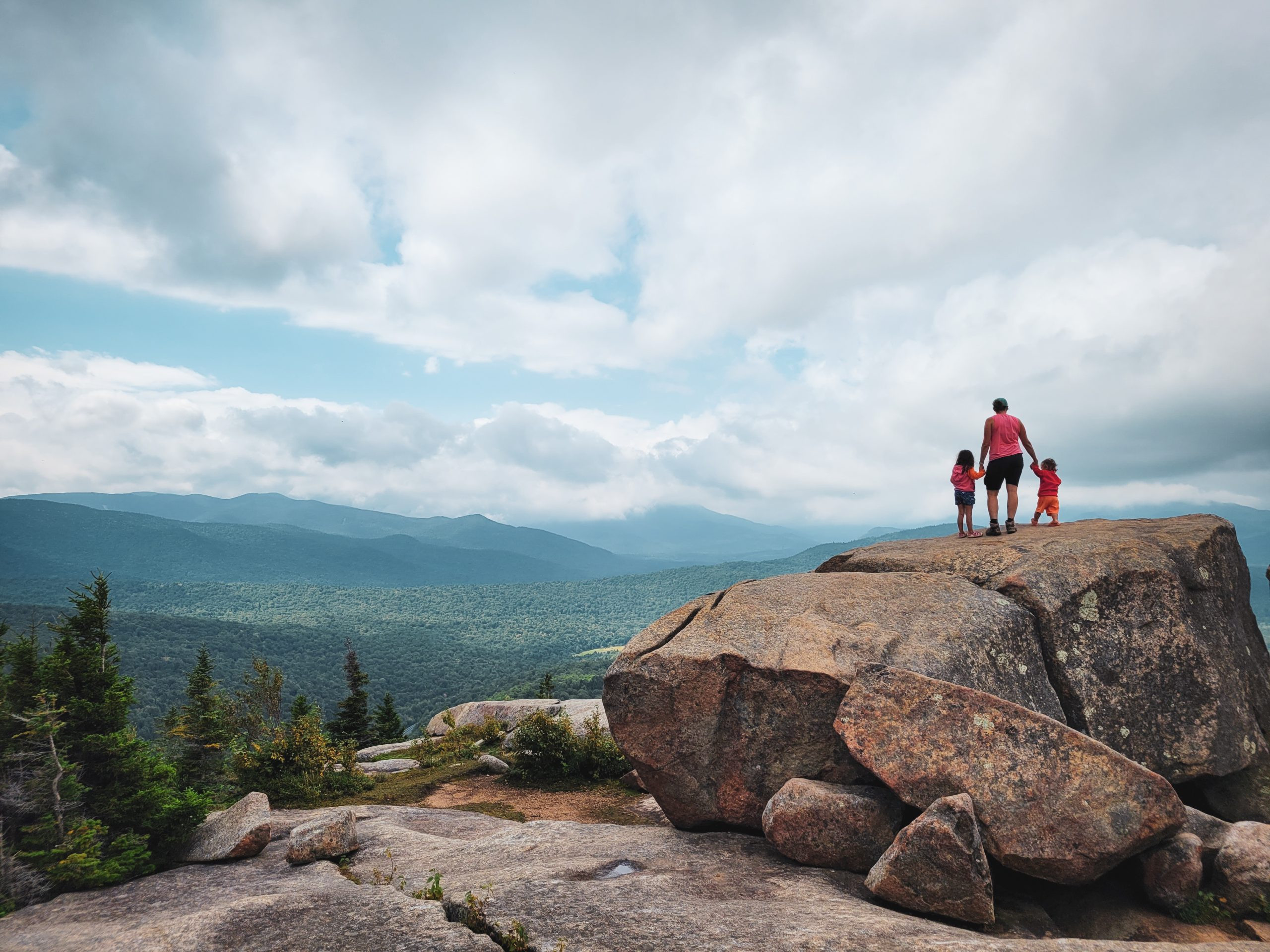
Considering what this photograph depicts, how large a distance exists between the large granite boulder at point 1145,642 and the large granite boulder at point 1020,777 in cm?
377

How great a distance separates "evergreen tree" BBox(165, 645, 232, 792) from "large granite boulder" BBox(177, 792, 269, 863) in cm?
1136

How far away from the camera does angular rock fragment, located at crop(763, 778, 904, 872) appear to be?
9.44 m

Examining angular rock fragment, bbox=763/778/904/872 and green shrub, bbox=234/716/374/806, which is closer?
angular rock fragment, bbox=763/778/904/872

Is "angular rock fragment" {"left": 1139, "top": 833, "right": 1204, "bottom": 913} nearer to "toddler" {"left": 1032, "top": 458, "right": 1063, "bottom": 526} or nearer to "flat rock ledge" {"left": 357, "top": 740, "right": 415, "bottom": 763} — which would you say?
"toddler" {"left": 1032, "top": 458, "right": 1063, "bottom": 526}

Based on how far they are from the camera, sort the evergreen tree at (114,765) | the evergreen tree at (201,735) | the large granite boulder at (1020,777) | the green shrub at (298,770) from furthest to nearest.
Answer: the evergreen tree at (201,735), the green shrub at (298,770), the evergreen tree at (114,765), the large granite boulder at (1020,777)

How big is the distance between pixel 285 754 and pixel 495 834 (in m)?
12.2

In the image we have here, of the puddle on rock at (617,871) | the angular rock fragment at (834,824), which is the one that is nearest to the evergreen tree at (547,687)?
the puddle on rock at (617,871)

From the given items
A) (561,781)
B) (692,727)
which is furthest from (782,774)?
(561,781)

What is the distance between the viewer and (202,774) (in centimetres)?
2564

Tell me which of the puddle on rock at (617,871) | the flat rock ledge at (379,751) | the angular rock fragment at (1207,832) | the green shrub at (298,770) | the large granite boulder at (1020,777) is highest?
the large granite boulder at (1020,777)

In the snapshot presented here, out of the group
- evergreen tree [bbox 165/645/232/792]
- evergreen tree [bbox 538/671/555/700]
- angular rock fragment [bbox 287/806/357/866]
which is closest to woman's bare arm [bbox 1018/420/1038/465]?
angular rock fragment [bbox 287/806/357/866]

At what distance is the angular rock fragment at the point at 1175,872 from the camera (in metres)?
8.66

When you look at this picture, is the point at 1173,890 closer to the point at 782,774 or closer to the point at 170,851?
the point at 782,774

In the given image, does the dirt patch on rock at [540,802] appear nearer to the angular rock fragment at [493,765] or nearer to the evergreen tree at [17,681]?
the angular rock fragment at [493,765]
